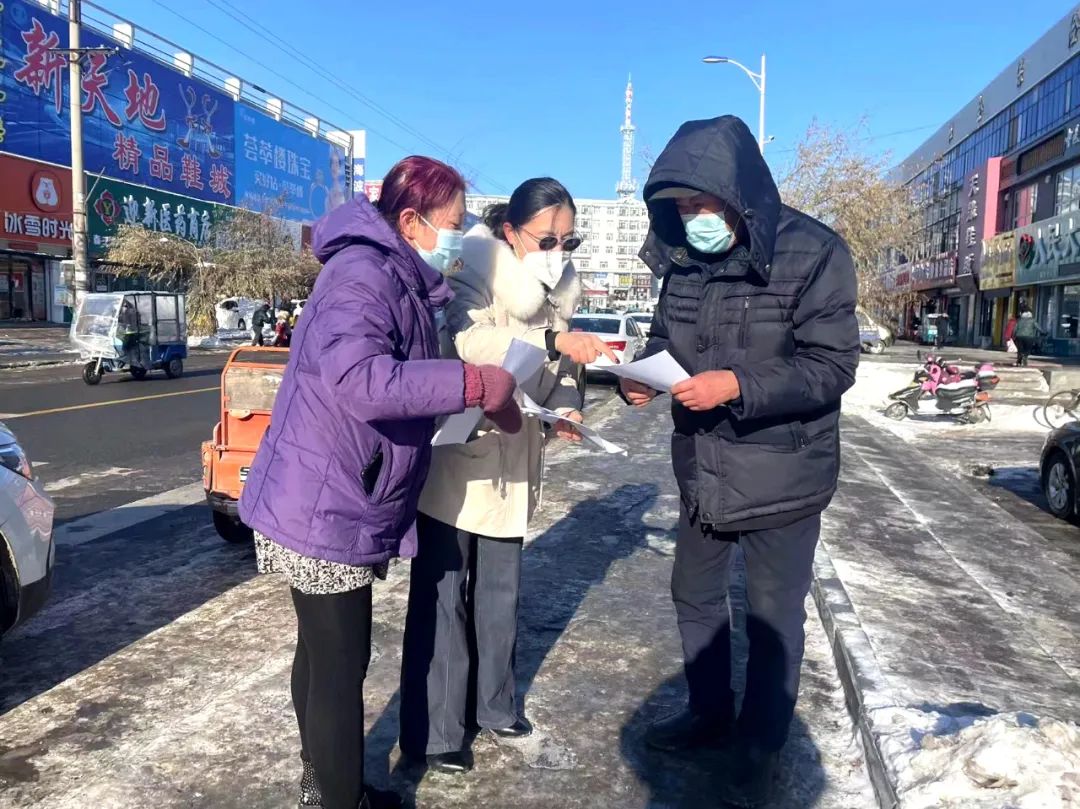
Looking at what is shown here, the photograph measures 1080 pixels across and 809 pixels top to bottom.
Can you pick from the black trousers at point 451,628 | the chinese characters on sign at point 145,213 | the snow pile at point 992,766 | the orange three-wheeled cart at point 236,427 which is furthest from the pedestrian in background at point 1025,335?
the chinese characters on sign at point 145,213

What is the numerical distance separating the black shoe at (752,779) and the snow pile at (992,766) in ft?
1.18

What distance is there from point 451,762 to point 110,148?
129 ft

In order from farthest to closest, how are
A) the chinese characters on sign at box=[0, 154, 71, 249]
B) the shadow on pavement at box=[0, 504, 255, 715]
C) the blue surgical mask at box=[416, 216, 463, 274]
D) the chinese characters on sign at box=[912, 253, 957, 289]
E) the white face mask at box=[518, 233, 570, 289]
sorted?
the chinese characters on sign at box=[912, 253, 957, 289]
the chinese characters on sign at box=[0, 154, 71, 249]
the shadow on pavement at box=[0, 504, 255, 715]
the white face mask at box=[518, 233, 570, 289]
the blue surgical mask at box=[416, 216, 463, 274]

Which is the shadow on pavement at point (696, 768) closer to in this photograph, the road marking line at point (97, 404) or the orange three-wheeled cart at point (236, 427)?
the orange three-wheeled cart at point (236, 427)

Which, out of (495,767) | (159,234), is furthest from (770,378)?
(159,234)

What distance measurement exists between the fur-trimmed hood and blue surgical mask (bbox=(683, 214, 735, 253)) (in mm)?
501

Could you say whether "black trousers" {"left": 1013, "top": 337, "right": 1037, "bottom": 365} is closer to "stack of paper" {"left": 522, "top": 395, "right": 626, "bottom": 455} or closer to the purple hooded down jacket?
"stack of paper" {"left": 522, "top": 395, "right": 626, "bottom": 455}

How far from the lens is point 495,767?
2879 millimetres

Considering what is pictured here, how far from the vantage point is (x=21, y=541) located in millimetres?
3414

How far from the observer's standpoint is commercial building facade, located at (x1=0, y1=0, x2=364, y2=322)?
32.0 m

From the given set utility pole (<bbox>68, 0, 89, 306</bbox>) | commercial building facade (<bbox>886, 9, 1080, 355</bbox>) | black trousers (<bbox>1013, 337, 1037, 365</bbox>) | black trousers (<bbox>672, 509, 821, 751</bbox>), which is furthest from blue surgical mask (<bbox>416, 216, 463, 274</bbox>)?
commercial building facade (<bbox>886, 9, 1080, 355</bbox>)

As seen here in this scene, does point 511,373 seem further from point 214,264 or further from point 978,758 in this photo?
point 214,264

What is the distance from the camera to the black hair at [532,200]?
9.35ft

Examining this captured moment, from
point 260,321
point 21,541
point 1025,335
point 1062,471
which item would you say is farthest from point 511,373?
point 1025,335
